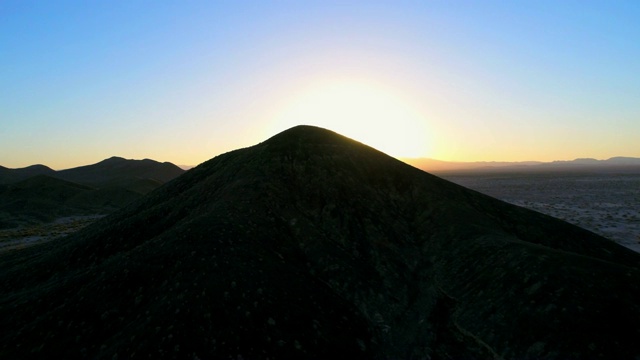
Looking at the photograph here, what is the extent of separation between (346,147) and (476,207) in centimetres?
1650

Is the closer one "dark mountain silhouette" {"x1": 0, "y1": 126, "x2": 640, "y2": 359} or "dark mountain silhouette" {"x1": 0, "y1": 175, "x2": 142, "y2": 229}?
"dark mountain silhouette" {"x1": 0, "y1": 126, "x2": 640, "y2": 359}

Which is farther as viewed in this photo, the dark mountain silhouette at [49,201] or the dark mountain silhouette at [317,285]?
the dark mountain silhouette at [49,201]

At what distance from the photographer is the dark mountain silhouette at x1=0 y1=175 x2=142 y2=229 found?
102 m

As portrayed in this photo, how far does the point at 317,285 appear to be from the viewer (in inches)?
920

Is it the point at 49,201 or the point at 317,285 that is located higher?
the point at 49,201

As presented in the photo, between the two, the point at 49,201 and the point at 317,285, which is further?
the point at 49,201

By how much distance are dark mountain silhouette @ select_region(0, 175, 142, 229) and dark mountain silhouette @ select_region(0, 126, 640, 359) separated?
83.7 metres

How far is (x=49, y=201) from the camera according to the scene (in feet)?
400

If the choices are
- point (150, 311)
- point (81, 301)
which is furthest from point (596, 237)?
point (81, 301)

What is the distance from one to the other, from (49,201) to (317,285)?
134926 mm

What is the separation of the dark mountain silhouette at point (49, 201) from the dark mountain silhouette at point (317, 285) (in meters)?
83.7

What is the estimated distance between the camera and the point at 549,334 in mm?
17859

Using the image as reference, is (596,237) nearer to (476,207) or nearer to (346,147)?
(476,207)

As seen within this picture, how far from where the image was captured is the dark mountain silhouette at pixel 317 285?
17.6m
